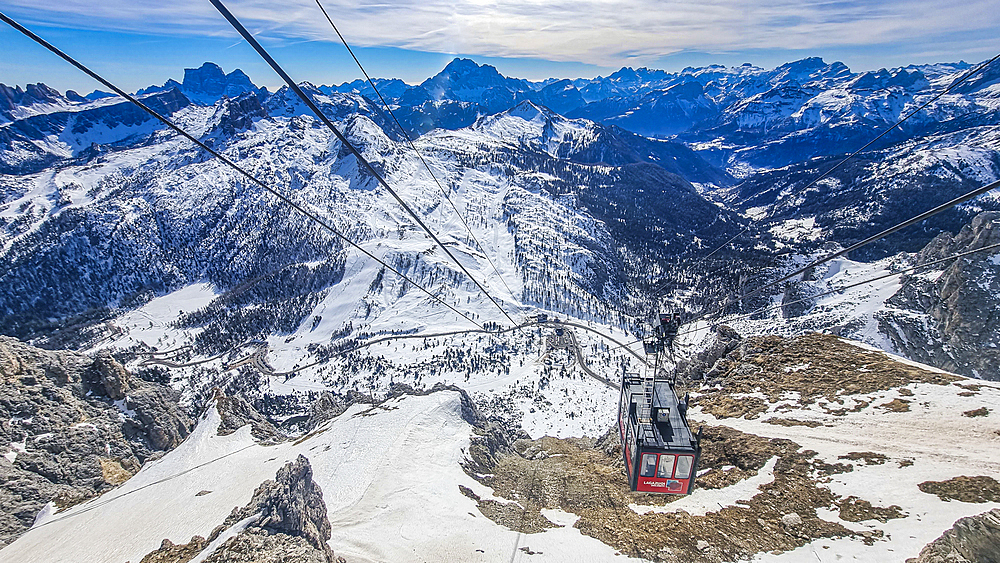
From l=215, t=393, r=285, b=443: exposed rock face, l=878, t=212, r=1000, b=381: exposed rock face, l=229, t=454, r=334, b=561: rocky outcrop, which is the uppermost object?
l=878, t=212, r=1000, b=381: exposed rock face

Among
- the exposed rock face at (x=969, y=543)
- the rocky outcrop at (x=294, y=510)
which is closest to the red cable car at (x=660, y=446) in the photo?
the exposed rock face at (x=969, y=543)

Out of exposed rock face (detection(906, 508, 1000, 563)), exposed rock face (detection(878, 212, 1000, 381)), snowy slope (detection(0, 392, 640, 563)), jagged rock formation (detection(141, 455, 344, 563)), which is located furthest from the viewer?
exposed rock face (detection(878, 212, 1000, 381))

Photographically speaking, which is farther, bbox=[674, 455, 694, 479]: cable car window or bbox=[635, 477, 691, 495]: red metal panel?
bbox=[635, 477, 691, 495]: red metal panel

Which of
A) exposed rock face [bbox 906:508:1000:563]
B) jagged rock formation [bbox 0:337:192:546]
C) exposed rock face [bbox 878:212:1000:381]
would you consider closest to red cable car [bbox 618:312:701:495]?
exposed rock face [bbox 906:508:1000:563]

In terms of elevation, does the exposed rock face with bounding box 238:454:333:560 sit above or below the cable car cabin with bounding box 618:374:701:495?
below

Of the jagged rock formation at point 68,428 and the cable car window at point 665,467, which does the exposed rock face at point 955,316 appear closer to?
the cable car window at point 665,467

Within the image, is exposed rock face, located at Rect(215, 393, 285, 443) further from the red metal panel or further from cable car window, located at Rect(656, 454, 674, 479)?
cable car window, located at Rect(656, 454, 674, 479)
